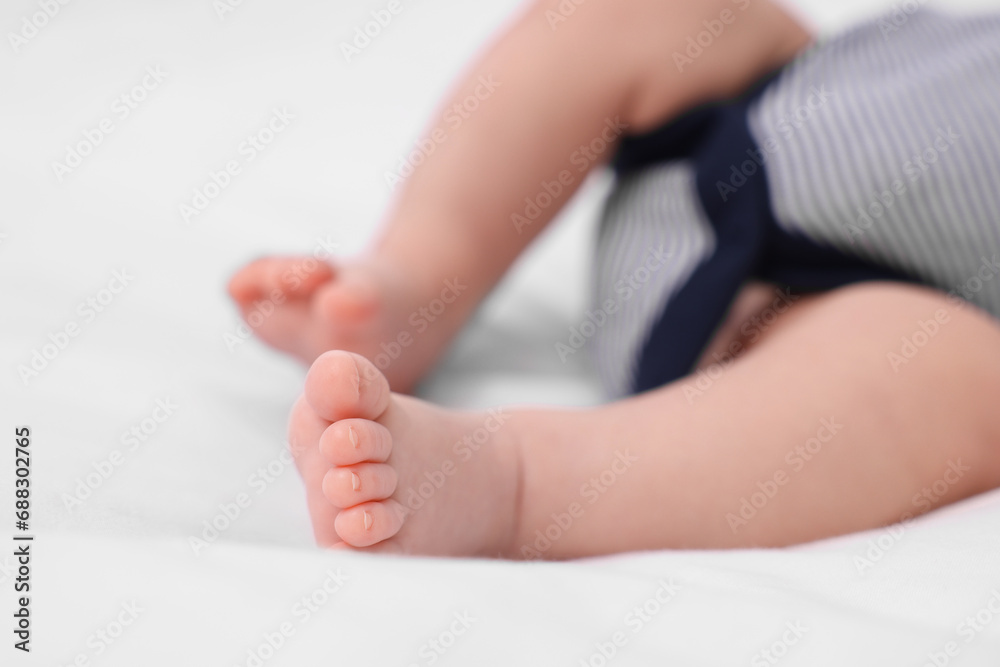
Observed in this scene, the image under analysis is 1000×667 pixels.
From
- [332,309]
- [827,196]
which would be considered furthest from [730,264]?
[332,309]

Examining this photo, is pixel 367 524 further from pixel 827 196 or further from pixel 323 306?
pixel 827 196

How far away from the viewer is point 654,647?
0.42 metres

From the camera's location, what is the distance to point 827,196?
2.28 ft

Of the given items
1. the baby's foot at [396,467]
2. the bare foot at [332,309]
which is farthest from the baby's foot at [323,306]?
the baby's foot at [396,467]

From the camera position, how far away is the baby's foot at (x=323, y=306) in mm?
659

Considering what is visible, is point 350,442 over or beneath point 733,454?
over

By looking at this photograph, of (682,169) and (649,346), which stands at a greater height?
(682,169)

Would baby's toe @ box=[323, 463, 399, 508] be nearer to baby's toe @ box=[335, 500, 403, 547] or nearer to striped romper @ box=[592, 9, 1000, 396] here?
baby's toe @ box=[335, 500, 403, 547]

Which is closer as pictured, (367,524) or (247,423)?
(367,524)

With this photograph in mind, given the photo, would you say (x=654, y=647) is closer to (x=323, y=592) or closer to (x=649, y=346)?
(x=323, y=592)

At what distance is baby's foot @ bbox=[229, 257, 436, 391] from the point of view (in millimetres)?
659

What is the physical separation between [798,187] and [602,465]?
283 mm

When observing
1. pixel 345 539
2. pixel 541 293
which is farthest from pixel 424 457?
pixel 541 293

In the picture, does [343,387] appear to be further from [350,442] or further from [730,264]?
[730,264]
